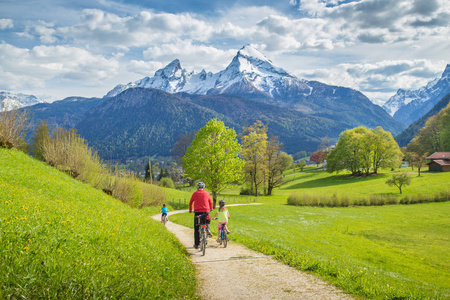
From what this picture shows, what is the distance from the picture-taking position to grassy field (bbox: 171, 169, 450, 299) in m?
9.81

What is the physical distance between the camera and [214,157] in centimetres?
4116

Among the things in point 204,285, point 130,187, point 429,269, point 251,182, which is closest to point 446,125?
point 251,182

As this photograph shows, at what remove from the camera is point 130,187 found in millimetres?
31281

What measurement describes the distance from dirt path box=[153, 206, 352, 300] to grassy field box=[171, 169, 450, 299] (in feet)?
2.28

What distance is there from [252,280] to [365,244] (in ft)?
67.4

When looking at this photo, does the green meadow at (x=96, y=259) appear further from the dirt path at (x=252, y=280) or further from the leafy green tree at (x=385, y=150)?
the leafy green tree at (x=385, y=150)

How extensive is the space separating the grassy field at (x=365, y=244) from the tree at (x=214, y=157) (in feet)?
20.4

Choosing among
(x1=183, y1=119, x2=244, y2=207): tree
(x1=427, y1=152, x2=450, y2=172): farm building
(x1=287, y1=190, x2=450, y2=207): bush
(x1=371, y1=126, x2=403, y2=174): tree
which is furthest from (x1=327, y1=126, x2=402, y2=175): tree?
(x1=183, y1=119, x2=244, y2=207): tree

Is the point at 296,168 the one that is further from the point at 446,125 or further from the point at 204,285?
the point at 204,285

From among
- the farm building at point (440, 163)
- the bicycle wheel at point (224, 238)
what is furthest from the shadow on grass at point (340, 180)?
the bicycle wheel at point (224, 238)

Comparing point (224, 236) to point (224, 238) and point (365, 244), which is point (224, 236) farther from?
point (365, 244)

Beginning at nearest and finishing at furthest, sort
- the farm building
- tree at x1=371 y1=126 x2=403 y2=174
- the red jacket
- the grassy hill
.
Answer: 1. the grassy hill
2. the red jacket
3. the farm building
4. tree at x1=371 y1=126 x2=403 y2=174

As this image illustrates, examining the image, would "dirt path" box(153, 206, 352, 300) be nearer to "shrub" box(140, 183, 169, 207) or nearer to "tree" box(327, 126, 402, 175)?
"shrub" box(140, 183, 169, 207)

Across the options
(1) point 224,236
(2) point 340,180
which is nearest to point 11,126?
(1) point 224,236
